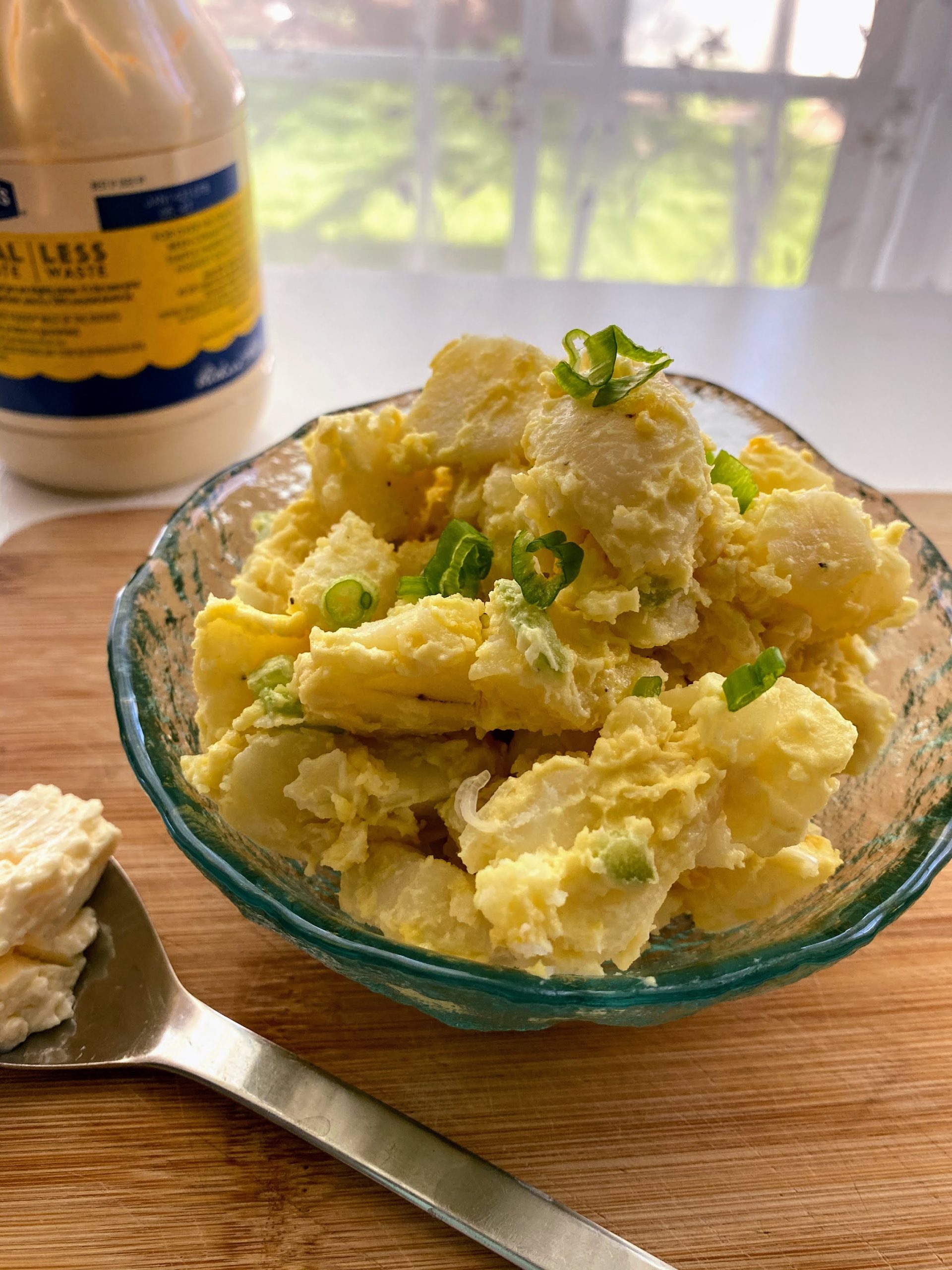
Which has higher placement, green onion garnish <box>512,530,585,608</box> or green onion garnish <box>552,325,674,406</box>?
green onion garnish <box>552,325,674,406</box>

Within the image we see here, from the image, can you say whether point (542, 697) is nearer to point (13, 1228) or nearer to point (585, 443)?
point (585, 443)

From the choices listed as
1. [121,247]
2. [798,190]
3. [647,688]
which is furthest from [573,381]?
[798,190]

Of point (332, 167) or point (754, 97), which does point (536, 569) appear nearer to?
point (754, 97)

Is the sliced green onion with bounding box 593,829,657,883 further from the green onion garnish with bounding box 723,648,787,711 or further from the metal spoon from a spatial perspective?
the metal spoon

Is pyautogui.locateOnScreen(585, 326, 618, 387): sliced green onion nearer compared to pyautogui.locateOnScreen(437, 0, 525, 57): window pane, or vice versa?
pyautogui.locateOnScreen(585, 326, 618, 387): sliced green onion

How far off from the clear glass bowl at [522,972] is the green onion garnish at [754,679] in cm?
25

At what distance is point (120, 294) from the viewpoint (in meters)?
1.83

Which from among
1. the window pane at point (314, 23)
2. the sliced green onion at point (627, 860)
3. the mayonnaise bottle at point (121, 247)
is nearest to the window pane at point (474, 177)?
the window pane at point (314, 23)

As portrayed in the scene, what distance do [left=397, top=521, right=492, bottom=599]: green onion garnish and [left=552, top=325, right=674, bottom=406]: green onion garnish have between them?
7.9 inches

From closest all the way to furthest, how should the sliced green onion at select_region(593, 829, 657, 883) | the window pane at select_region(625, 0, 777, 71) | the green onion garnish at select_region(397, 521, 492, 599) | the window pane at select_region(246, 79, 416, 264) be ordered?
the sliced green onion at select_region(593, 829, 657, 883) → the green onion garnish at select_region(397, 521, 492, 599) → the window pane at select_region(625, 0, 777, 71) → the window pane at select_region(246, 79, 416, 264)

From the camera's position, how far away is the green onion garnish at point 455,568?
3.92 feet

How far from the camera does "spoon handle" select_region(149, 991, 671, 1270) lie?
3.32 ft

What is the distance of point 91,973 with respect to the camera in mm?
1257

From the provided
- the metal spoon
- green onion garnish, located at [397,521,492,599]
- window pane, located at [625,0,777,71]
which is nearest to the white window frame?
window pane, located at [625,0,777,71]
